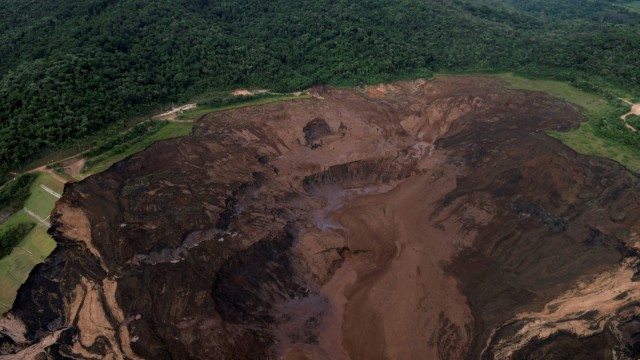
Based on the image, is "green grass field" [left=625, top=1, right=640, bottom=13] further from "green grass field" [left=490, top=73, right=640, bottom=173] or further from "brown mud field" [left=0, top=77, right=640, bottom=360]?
"brown mud field" [left=0, top=77, right=640, bottom=360]

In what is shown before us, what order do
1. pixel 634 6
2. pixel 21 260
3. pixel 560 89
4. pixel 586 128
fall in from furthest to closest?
pixel 634 6 < pixel 560 89 < pixel 586 128 < pixel 21 260

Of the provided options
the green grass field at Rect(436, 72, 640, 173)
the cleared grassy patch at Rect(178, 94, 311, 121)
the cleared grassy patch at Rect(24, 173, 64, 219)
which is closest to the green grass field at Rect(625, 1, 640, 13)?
the green grass field at Rect(436, 72, 640, 173)

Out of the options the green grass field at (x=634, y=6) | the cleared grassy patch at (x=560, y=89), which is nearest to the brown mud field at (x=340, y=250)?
the cleared grassy patch at (x=560, y=89)

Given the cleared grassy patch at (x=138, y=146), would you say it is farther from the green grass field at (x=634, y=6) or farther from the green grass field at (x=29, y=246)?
the green grass field at (x=634, y=6)

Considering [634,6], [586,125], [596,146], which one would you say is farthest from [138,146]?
[634,6]

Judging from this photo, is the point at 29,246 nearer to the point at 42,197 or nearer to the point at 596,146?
the point at 42,197

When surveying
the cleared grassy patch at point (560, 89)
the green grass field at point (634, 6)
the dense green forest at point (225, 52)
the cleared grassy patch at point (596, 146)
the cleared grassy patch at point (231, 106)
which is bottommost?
the green grass field at point (634, 6)

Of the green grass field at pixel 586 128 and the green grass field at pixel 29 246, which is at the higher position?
the green grass field at pixel 29 246

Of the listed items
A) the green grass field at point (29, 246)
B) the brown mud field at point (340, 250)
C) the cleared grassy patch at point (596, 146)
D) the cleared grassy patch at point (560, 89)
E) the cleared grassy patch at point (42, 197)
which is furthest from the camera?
the cleared grassy patch at point (560, 89)
